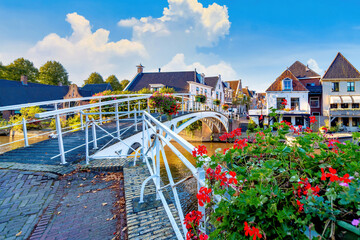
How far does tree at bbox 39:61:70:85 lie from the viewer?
47.8 meters

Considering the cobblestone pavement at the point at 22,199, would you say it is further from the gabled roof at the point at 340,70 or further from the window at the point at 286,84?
the gabled roof at the point at 340,70

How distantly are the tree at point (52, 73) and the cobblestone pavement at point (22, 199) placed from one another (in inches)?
2079

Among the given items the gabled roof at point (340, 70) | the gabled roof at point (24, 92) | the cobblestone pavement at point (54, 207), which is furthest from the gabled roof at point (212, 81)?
the cobblestone pavement at point (54, 207)

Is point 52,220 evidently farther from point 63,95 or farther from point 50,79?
point 50,79

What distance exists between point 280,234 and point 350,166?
22.9 inches

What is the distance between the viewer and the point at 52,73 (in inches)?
1898

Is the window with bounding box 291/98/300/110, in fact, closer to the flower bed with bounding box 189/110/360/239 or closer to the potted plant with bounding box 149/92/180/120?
the potted plant with bounding box 149/92/180/120

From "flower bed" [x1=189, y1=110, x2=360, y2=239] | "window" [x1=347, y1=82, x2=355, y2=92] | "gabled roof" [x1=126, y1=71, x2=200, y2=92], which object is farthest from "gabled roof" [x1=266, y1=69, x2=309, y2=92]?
"flower bed" [x1=189, y1=110, x2=360, y2=239]

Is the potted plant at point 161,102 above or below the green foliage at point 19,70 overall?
below

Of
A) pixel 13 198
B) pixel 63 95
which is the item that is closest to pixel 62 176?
pixel 13 198

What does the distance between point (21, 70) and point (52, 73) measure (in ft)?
21.4

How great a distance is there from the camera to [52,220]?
104 inches

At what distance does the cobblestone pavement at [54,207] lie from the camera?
241cm

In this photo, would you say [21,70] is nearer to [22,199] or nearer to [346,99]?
[22,199]
